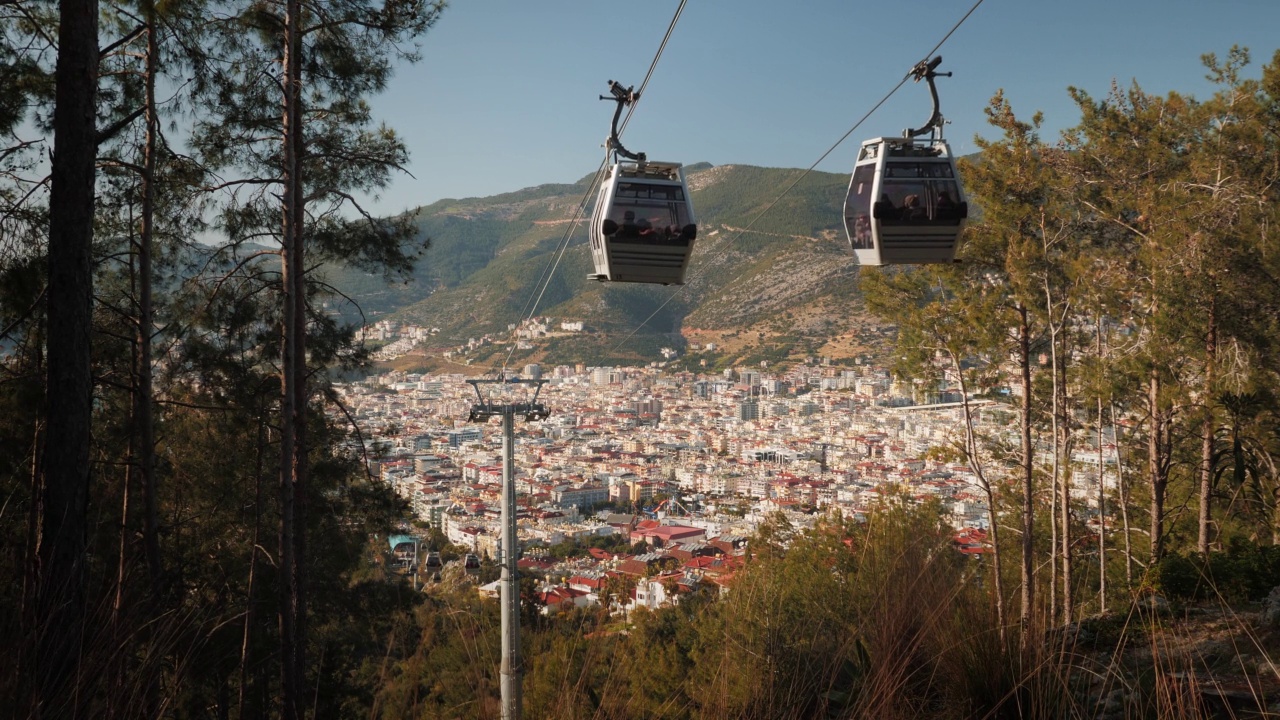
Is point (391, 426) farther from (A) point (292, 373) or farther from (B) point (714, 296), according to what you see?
(B) point (714, 296)

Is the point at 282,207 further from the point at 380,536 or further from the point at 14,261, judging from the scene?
the point at 380,536

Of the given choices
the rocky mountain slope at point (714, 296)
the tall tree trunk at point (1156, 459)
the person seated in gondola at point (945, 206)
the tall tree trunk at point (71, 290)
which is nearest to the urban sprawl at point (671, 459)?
the tall tree trunk at point (1156, 459)

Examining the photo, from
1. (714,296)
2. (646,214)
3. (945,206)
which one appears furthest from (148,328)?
(714,296)

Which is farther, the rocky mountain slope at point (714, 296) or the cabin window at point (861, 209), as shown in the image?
the rocky mountain slope at point (714, 296)

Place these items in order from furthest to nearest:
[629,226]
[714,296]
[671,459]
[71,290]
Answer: [714,296], [671,459], [629,226], [71,290]

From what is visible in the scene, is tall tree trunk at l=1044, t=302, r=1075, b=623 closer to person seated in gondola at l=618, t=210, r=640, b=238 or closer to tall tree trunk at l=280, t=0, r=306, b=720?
person seated in gondola at l=618, t=210, r=640, b=238

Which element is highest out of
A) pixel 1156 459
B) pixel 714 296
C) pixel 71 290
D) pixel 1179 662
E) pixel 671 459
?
pixel 714 296

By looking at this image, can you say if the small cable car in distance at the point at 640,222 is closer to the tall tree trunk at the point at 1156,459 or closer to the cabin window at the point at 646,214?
the cabin window at the point at 646,214
